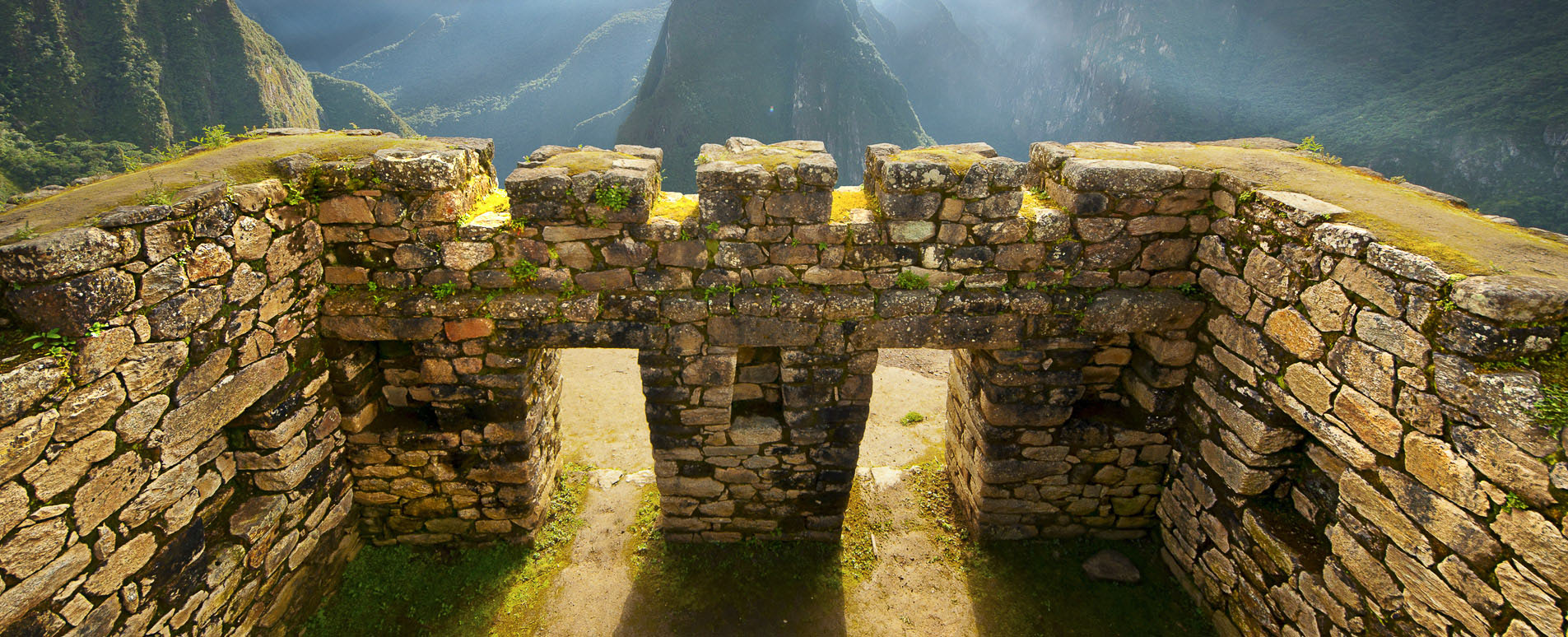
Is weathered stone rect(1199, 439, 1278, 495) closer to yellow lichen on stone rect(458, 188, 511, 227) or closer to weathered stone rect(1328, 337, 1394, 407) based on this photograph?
weathered stone rect(1328, 337, 1394, 407)

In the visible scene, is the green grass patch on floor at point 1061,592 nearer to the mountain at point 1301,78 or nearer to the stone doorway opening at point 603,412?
the stone doorway opening at point 603,412

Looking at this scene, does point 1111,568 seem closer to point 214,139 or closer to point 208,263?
point 208,263

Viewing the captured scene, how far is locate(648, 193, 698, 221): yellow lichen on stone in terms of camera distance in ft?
16.0

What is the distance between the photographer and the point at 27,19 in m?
37.5

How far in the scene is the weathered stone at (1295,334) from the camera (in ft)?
13.4

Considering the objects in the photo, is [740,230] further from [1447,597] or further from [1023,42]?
[1023,42]

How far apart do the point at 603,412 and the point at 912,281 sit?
6.51 m

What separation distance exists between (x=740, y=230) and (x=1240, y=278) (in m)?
3.97

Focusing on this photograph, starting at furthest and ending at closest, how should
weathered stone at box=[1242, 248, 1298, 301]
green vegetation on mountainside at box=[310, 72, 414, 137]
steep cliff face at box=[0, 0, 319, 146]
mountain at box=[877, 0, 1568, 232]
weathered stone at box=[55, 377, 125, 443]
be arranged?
green vegetation on mountainside at box=[310, 72, 414, 137] → mountain at box=[877, 0, 1568, 232] → steep cliff face at box=[0, 0, 319, 146] → weathered stone at box=[1242, 248, 1298, 301] → weathered stone at box=[55, 377, 125, 443]

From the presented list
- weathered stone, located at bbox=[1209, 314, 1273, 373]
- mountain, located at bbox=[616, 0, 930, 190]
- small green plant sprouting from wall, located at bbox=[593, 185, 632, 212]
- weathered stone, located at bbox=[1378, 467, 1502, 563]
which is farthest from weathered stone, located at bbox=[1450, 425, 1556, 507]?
mountain, located at bbox=[616, 0, 930, 190]

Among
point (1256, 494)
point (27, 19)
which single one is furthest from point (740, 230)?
point (27, 19)

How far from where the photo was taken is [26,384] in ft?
9.80

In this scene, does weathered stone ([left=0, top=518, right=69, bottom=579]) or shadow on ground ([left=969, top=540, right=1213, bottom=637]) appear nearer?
weathered stone ([left=0, top=518, right=69, bottom=579])

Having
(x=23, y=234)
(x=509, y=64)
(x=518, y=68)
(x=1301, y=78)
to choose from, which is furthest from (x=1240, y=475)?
(x=509, y=64)
